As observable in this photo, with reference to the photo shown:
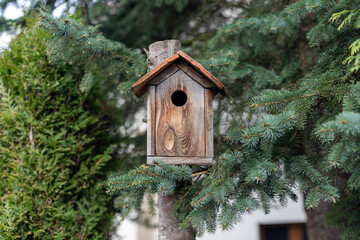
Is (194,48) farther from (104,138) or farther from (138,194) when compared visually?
(138,194)

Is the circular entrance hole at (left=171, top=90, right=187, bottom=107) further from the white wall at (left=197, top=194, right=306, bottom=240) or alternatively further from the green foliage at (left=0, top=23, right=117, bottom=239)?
the white wall at (left=197, top=194, right=306, bottom=240)

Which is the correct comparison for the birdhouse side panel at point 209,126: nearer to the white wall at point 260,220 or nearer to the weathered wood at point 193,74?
the weathered wood at point 193,74

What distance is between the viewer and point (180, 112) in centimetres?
228

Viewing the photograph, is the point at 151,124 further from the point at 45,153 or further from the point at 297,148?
the point at 45,153

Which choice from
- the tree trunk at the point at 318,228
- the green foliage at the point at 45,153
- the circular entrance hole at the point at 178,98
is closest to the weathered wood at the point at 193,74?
the circular entrance hole at the point at 178,98

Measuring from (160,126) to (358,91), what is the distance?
46.7 inches

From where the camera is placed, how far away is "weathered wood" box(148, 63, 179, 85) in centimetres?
230

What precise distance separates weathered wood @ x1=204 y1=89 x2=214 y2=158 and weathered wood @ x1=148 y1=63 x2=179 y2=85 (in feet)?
0.86

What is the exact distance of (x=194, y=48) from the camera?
3852mm

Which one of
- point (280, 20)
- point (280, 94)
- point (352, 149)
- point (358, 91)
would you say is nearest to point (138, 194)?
point (280, 94)

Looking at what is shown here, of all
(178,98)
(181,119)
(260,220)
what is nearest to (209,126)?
(181,119)

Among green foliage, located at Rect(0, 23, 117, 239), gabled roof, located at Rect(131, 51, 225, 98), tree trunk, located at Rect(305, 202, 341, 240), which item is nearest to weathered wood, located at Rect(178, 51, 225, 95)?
gabled roof, located at Rect(131, 51, 225, 98)

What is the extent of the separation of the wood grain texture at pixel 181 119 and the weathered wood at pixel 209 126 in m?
0.03

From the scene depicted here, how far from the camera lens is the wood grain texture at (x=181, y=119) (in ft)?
7.33
